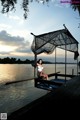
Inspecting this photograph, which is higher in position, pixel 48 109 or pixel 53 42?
pixel 53 42

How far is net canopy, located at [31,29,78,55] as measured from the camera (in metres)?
14.9

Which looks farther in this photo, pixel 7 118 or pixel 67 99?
pixel 67 99

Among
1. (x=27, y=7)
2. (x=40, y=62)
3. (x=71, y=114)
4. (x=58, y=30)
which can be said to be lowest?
(x=71, y=114)

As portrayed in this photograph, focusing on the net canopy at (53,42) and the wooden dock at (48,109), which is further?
the net canopy at (53,42)

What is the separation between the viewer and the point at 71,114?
3.97 m

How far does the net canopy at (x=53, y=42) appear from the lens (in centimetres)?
1487

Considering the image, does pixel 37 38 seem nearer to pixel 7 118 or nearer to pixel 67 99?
pixel 67 99

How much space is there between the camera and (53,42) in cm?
1828

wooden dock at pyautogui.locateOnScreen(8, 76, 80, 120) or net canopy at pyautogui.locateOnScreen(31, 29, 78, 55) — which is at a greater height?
net canopy at pyautogui.locateOnScreen(31, 29, 78, 55)

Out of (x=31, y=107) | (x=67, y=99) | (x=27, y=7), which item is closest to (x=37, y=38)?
(x=27, y=7)

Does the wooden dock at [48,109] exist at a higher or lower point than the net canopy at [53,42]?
lower

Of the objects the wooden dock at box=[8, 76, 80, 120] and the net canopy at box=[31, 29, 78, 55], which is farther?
the net canopy at box=[31, 29, 78, 55]

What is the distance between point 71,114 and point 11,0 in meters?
3.41

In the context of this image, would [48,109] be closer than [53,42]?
Yes
